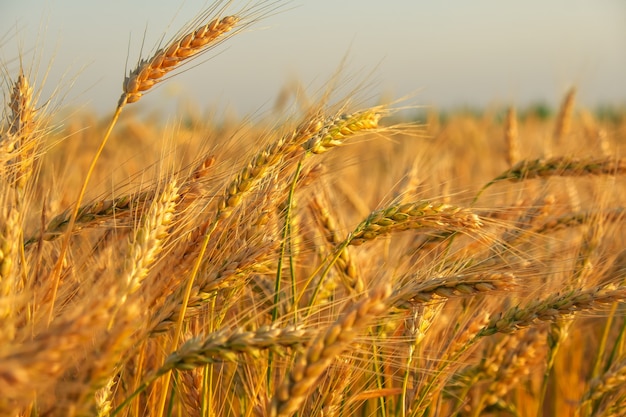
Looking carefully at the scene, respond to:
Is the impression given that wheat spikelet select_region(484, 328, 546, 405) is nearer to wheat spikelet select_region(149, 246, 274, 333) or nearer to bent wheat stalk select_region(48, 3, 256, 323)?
wheat spikelet select_region(149, 246, 274, 333)

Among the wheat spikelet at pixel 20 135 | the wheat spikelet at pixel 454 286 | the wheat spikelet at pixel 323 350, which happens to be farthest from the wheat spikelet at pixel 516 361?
the wheat spikelet at pixel 20 135

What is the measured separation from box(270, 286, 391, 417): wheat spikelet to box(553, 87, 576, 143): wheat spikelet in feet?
12.6

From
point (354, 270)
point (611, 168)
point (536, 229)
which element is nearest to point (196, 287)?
point (354, 270)

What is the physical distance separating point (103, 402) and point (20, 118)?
78cm

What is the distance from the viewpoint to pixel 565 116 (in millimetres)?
4645

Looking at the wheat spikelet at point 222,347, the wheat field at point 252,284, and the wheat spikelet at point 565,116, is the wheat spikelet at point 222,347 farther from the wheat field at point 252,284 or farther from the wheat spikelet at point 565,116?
the wheat spikelet at point 565,116

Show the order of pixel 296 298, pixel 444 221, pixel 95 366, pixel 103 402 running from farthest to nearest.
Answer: pixel 444 221
pixel 296 298
pixel 103 402
pixel 95 366

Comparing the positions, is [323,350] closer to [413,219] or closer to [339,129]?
[413,219]

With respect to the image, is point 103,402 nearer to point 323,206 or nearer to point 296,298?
point 296,298

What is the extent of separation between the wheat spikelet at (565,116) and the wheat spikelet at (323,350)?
3.85 metres

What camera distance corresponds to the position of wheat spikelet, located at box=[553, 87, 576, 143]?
4589 mm

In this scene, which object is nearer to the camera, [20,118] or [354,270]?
[20,118]

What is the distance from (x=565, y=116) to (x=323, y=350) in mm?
4034

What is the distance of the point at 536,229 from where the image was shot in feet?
7.34
